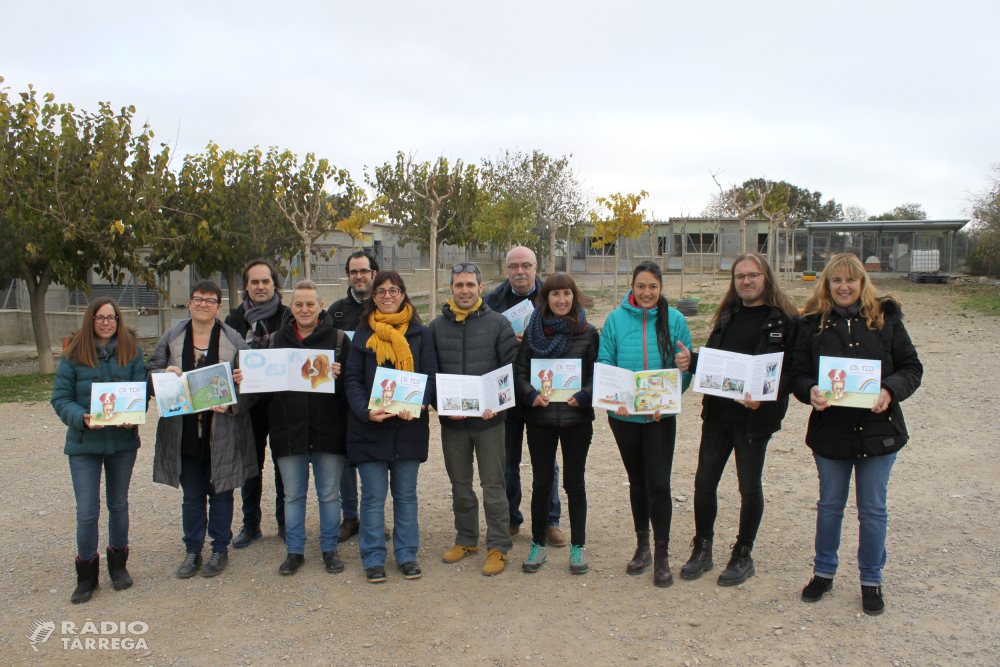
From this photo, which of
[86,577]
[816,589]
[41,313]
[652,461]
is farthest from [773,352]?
[41,313]

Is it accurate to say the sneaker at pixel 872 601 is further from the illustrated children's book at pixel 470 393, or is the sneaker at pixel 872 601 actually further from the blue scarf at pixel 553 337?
the illustrated children's book at pixel 470 393

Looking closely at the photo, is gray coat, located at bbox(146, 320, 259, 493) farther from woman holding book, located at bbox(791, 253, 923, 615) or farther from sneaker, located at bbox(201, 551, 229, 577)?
woman holding book, located at bbox(791, 253, 923, 615)

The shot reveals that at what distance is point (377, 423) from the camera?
4.30 metres

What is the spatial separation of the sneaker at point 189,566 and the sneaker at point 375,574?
1164 millimetres

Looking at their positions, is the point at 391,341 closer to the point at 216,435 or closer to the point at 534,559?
the point at 216,435

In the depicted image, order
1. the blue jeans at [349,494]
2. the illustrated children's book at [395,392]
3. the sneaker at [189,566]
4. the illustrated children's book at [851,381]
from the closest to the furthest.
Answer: the illustrated children's book at [851,381], the illustrated children's book at [395,392], the sneaker at [189,566], the blue jeans at [349,494]

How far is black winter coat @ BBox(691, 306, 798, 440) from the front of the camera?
3979mm

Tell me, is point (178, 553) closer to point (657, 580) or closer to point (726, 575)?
point (657, 580)

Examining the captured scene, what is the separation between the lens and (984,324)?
1568 centimetres

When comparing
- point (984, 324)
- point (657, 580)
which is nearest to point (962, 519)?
point (657, 580)

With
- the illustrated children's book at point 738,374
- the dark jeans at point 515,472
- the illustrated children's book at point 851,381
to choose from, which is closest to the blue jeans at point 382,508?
the dark jeans at point 515,472

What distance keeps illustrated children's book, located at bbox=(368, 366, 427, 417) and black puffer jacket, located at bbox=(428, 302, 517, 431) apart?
10.6 inches

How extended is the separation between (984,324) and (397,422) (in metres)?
16.4

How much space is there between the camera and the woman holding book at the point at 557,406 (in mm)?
4289
